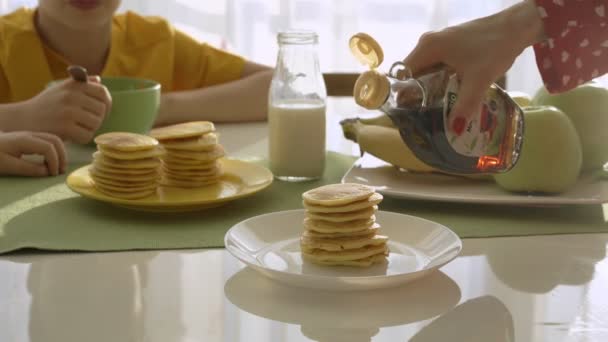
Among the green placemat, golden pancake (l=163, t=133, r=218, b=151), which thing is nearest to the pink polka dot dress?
the green placemat

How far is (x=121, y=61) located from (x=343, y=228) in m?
1.16

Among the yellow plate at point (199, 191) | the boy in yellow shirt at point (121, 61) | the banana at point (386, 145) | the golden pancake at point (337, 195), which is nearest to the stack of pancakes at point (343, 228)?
the golden pancake at point (337, 195)

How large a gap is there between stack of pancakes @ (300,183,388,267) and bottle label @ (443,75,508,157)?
125 mm

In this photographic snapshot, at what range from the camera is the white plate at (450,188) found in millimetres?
1096

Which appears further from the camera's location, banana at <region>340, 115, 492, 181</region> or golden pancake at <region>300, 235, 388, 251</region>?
banana at <region>340, 115, 492, 181</region>

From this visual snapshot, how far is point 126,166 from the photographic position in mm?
1088

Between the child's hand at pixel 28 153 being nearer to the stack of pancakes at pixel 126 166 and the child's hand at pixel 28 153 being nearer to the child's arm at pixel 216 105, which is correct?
the stack of pancakes at pixel 126 166

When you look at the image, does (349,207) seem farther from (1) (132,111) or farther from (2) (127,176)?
(1) (132,111)

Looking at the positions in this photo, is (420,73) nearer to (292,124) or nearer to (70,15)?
(292,124)

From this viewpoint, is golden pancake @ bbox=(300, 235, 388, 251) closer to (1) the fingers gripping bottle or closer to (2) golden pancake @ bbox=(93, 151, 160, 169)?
(1) the fingers gripping bottle

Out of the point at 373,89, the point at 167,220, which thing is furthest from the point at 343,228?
the point at 167,220

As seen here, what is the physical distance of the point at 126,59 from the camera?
6.16 ft

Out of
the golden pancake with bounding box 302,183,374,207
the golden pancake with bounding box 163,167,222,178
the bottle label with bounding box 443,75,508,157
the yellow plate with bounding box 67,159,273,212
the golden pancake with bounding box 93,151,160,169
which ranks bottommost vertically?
the yellow plate with bounding box 67,159,273,212

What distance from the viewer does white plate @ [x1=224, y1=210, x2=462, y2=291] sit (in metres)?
0.79
